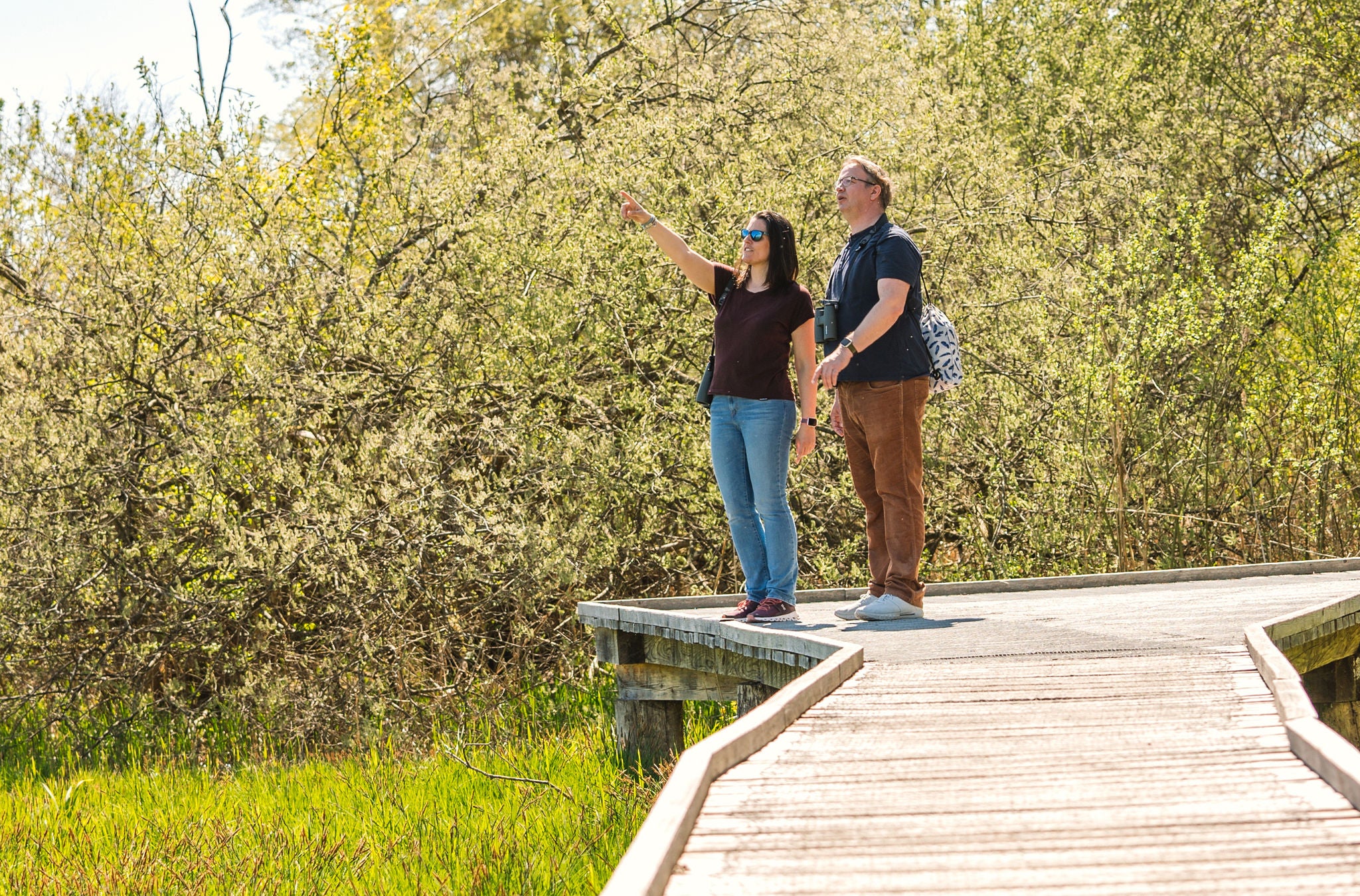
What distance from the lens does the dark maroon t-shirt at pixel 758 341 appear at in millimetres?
5738

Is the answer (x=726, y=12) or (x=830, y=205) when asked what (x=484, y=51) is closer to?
(x=726, y=12)

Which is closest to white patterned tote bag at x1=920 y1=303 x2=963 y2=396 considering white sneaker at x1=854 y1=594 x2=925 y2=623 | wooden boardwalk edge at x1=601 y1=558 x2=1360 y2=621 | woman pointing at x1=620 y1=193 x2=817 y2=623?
woman pointing at x1=620 y1=193 x2=817 y2=623

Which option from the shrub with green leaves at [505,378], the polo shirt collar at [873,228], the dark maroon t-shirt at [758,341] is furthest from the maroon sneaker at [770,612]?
the shrub with green leaves at [505,378]

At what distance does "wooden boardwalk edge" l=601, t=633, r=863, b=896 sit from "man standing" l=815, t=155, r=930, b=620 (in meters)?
1.29

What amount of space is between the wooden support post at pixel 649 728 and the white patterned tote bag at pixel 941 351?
8.07 feet

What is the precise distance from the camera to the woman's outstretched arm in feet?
19.3

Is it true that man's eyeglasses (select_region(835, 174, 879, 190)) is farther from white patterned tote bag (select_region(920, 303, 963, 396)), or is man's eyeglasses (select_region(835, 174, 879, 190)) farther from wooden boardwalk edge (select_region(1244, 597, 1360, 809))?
wooden boardwalk edge (select_region(1244, 597, 1360, 809))

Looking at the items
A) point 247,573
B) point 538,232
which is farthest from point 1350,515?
point 247,573

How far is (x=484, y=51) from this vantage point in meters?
11.4

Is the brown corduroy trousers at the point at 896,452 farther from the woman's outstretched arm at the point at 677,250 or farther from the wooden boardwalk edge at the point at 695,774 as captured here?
the wooden boardwalk edge at the point at 695,774

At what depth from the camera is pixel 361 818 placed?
21.2 feet

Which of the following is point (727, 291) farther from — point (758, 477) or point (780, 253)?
point (758, 477)

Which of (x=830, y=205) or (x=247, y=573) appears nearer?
(x=247, y=573)

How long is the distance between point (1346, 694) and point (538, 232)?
5734mm
